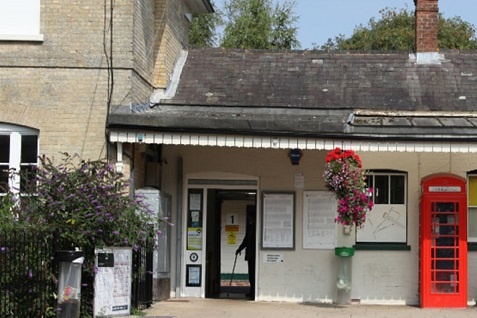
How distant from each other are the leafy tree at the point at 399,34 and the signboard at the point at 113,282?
972 inches

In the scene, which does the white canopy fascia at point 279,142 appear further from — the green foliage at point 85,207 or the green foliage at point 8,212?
the green foliage at point 8,212

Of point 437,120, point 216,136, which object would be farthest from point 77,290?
point 437,120

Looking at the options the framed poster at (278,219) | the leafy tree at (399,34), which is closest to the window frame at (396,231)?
the framed poster at (278,219)

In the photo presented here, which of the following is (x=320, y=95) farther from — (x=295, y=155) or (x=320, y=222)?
(x=320, y=222)

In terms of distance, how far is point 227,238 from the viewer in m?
22.7

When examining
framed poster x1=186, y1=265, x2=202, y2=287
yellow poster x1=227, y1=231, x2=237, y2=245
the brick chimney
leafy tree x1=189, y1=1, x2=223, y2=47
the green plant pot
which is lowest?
framed poster x1=186, y1=265, x2=202, y2=287

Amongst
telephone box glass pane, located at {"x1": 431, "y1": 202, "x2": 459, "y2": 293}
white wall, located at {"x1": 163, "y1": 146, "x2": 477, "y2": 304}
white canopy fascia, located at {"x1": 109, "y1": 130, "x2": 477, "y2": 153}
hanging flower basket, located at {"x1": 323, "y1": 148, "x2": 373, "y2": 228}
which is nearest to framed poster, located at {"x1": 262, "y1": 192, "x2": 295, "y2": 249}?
white wall, located at {"x1": 163, "y1": 146, "x2": 477, "y2": 304}

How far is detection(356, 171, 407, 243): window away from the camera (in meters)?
16.8

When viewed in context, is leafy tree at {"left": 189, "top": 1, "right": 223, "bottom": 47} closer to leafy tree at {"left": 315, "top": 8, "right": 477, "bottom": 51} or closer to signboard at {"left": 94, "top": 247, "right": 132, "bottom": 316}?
leafy tree at {"left": 315, "top": 8, "right": 477, "bottom": 51}

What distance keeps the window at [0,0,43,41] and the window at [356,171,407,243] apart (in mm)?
7104

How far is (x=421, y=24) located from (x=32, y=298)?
1075 centimetres

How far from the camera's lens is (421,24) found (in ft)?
60.8

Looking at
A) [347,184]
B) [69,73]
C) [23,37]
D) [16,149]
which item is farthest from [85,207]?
[347,184]

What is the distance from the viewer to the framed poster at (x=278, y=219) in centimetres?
1670
